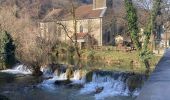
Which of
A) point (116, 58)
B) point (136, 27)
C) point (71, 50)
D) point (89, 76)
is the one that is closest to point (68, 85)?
point (89, 76)

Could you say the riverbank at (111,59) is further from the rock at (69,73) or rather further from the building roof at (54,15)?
the building roof at (54,15)

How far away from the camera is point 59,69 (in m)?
26.8

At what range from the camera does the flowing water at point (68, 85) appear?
1969 centimetres

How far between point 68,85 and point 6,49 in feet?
34.8

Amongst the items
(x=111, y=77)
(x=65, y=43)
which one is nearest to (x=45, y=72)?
(x=111, y=77)

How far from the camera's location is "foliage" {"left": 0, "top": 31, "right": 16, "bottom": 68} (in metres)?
30.7

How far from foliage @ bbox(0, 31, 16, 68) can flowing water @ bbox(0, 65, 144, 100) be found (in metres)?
3.46

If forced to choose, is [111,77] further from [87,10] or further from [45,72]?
[87,10]

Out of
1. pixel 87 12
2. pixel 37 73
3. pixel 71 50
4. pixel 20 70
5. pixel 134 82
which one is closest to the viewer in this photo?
pixel 134 82

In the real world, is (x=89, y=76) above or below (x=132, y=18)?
below

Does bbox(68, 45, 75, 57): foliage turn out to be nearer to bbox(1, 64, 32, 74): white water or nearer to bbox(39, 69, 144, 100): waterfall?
bbox(1, 64, 32, 74): white water

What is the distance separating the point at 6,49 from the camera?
3083cm

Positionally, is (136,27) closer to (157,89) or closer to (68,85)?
(68,85)

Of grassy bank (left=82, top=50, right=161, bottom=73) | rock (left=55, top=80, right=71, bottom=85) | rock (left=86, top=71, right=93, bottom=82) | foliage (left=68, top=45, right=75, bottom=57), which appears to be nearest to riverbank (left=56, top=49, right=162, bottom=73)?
A: grassy bank (left=82, top=50, right=161, bottom=73)
